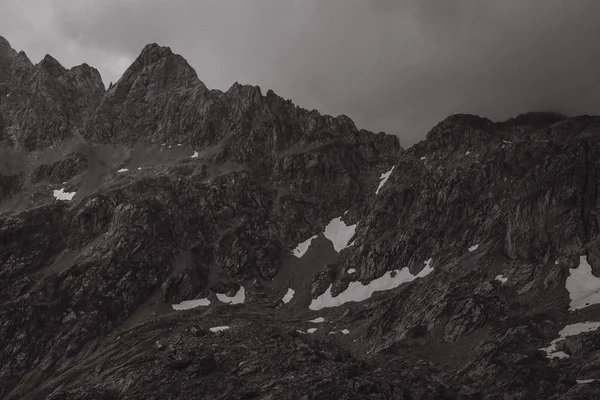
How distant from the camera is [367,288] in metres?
129

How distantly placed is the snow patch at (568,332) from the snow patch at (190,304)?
83.6 meters

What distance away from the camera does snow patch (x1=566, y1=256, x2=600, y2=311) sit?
8700 centimetres

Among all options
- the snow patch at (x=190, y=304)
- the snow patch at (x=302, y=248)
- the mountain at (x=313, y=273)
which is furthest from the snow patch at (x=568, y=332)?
the snow patch at (x=302, y=248)

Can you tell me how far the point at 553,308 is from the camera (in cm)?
8838

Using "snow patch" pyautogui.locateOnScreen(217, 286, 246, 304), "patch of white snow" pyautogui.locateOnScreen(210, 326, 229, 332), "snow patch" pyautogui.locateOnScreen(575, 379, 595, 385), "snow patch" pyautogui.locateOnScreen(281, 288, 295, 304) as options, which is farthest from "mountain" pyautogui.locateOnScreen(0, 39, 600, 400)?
"patch of white snow" pyautogui.locateOnScreen(210, 326, 229, 332)

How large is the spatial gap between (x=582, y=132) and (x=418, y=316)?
9548 centimetres

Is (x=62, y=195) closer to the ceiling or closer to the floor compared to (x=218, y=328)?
closer to the ceiling

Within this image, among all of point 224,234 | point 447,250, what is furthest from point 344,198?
point 447,250

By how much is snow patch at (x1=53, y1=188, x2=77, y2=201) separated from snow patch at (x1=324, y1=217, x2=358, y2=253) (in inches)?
3567

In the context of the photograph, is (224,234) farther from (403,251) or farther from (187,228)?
(403,251)

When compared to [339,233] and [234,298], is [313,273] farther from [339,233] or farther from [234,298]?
[234,298]

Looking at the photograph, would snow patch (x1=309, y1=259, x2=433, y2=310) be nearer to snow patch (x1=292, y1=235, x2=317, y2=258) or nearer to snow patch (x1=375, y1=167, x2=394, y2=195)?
snow patch (x1=292, y1=235, x2=317, y2=258)

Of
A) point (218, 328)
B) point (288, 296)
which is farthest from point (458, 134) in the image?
point (218, 328)

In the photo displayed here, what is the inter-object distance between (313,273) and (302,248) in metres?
16.1
